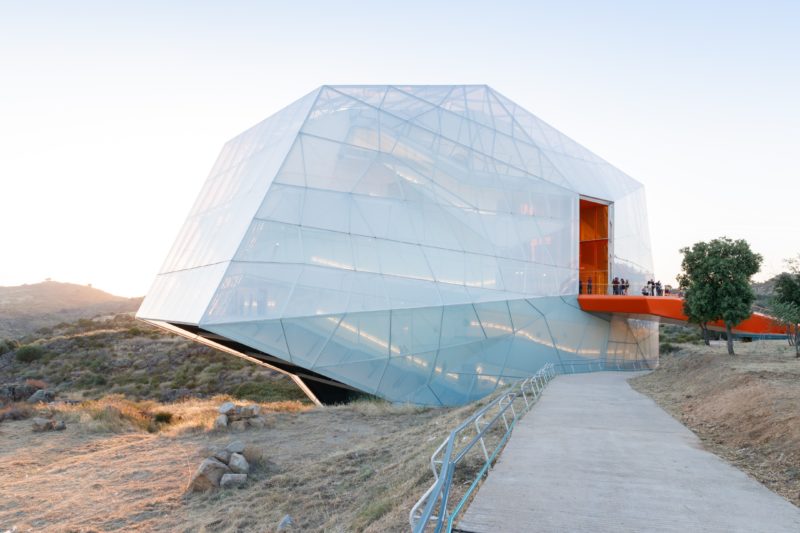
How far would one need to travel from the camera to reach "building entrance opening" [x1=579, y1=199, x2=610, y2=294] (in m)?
32.1

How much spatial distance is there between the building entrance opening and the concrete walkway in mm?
21293

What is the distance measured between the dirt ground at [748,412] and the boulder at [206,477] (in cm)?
908

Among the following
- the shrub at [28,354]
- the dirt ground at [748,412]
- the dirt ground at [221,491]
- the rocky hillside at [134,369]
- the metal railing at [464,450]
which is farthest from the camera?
the shrub at [28,354]

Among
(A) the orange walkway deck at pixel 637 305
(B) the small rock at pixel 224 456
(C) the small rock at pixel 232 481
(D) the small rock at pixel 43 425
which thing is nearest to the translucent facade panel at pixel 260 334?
(B) the small rock at pixel 224 456

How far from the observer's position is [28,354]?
123 feet

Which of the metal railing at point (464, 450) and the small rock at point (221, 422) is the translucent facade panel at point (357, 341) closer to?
the small rock at point (221, 422)

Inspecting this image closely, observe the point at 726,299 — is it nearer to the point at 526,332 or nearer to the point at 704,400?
the point at 526,332

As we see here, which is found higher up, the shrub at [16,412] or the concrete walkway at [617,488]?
the concrete walkway at [617,488]

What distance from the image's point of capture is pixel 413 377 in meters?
19.7

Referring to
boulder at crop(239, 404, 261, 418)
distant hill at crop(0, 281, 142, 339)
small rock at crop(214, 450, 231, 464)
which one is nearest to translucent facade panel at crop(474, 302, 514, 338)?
boulder at crop(239, 404, 261, 418)

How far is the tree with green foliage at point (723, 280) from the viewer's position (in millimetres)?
22547

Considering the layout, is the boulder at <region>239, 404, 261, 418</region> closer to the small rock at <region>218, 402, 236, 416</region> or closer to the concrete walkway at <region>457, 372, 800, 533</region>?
the small rock at <region>218, 402, 236, 416</region>

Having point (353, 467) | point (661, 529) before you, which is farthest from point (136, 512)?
point (661, 529)

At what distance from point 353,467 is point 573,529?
6.68 meters
